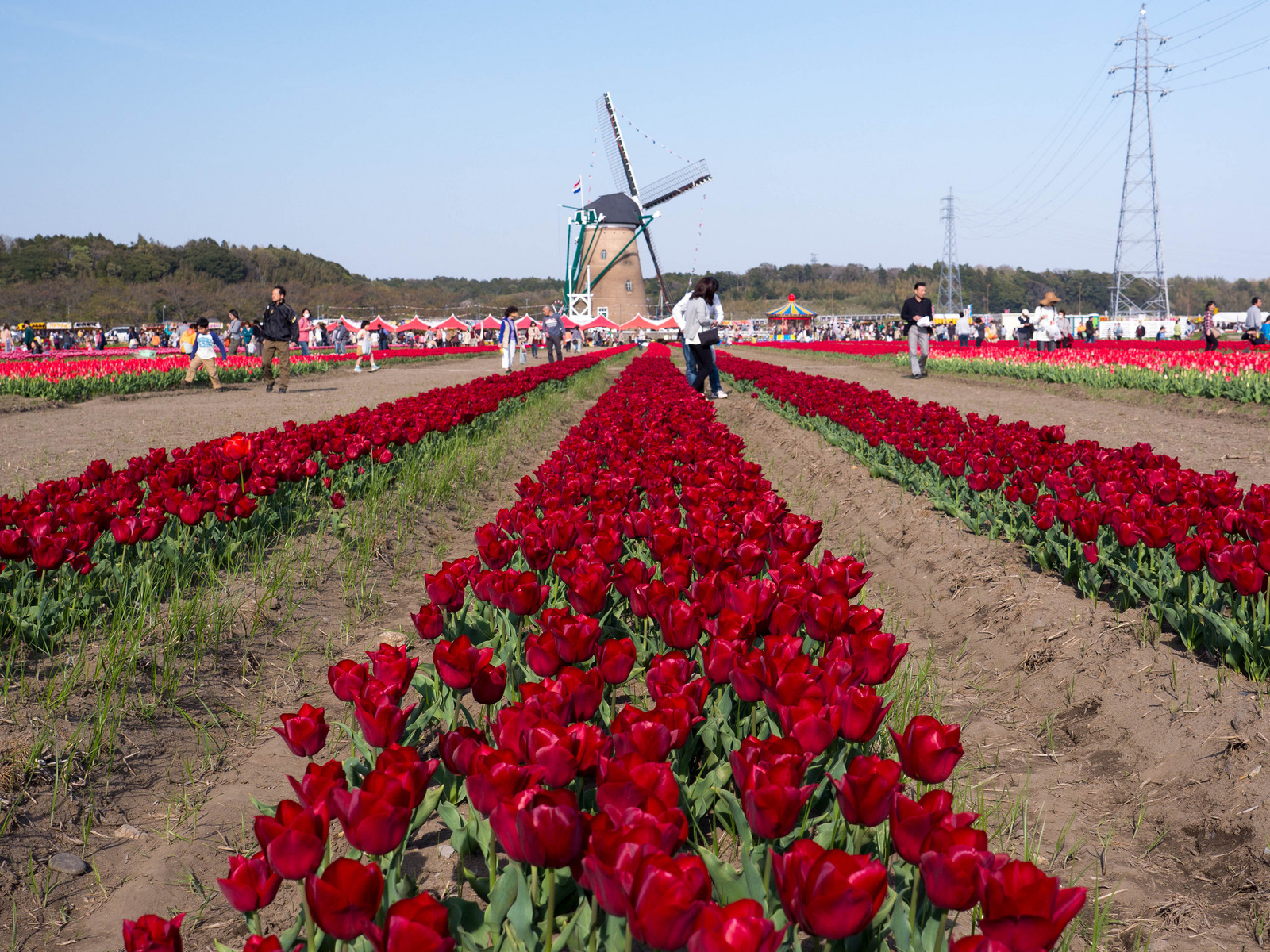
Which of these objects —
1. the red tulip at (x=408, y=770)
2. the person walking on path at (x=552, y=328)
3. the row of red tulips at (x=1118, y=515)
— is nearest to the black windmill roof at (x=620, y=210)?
the person walking on path at (x=552, y=328)

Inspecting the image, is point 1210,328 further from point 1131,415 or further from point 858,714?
point 858,714

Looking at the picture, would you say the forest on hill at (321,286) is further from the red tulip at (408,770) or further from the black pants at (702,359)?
the red tulip at (408,770)

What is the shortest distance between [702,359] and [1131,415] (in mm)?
5977

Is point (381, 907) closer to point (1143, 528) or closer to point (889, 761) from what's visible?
point (889, 761)

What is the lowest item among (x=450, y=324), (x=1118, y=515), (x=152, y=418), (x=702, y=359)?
(x=1118, y=515)

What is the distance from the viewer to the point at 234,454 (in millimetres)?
5109

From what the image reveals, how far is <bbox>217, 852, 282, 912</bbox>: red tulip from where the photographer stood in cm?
138

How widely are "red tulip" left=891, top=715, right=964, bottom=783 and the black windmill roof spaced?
61.2 metres

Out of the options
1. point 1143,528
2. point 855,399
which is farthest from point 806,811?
point 855,399

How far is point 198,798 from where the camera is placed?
2.62 metres

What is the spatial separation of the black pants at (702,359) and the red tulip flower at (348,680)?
11.3 metres

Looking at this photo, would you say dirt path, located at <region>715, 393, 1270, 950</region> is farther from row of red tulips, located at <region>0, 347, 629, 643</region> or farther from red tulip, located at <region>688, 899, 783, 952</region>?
row of red tulips, located at <region>0, 347, 629, 643</region>

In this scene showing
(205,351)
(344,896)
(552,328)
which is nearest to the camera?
(344,896)

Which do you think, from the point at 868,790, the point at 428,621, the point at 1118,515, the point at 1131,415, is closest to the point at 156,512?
the point at 428,621
